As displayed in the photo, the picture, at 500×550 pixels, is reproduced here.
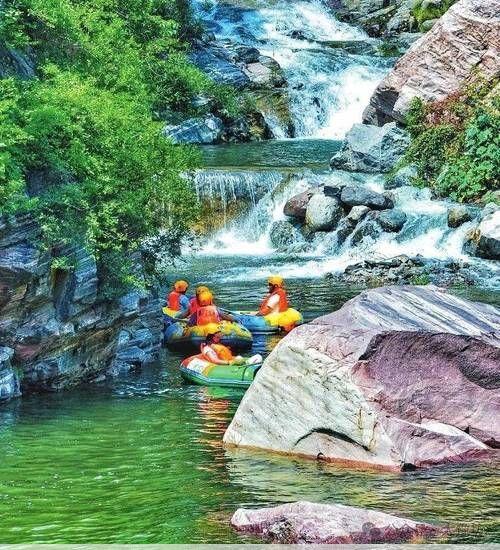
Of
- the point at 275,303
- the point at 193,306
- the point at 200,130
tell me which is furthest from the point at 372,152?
the point at 193,306

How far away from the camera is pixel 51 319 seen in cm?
1306

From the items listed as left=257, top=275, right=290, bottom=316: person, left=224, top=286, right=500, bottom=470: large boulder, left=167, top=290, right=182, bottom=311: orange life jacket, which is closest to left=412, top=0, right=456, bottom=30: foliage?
left=257, top=275, right=290, bottom=316: person

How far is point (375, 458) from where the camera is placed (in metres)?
9.73

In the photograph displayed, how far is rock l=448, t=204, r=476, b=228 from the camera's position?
936 inches

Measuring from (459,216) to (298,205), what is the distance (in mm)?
4064

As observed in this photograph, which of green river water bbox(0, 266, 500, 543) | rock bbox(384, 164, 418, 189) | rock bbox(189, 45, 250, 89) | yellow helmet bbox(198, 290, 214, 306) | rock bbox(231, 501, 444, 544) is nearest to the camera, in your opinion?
rock bbox(231, 501, 444, 544)

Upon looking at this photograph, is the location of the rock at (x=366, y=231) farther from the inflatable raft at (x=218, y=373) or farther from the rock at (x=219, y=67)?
the rock at (x=219, y=67)

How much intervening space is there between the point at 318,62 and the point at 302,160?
940 centimetres

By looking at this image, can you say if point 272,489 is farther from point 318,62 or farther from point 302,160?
point 318,62

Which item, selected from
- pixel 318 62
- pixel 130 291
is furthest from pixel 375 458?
pixel 318 62

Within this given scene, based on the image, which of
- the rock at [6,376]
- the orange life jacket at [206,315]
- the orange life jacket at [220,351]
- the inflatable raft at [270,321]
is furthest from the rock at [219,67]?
the rock at [6,376]

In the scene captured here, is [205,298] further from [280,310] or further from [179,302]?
[280,310]

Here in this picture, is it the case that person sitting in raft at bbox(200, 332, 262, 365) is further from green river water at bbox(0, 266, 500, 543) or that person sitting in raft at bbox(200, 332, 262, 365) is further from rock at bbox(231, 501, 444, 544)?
rock at bbox(231, 501, 444, 544)

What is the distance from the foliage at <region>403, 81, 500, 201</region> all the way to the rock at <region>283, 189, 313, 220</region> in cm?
287
